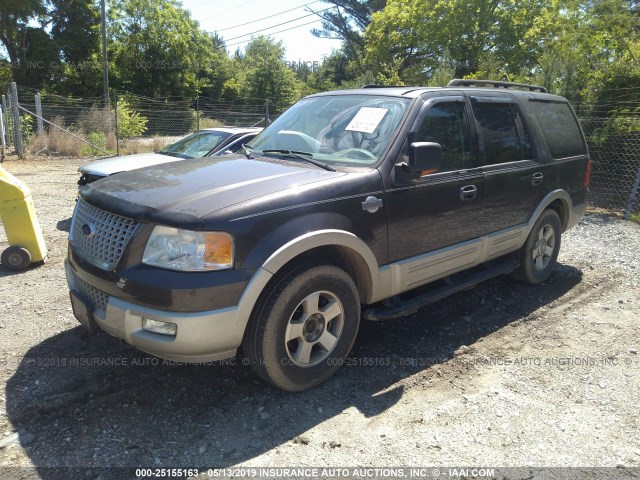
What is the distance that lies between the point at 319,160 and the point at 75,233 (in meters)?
1.82

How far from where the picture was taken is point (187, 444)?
2807mm

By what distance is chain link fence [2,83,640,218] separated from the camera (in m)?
9.87

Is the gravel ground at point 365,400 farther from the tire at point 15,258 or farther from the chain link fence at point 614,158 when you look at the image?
the chain link fence at point 614,158

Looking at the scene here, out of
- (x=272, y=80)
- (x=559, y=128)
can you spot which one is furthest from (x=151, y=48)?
(x=559, y=128)

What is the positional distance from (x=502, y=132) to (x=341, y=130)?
1.72 m

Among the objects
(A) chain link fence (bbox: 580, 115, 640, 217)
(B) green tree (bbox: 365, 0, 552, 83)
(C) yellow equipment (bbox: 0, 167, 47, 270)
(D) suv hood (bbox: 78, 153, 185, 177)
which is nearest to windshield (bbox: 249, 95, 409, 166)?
(C) yellow equipment (bbox: 0, 167, 47, 270)

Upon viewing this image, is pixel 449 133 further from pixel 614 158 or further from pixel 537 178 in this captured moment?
pixel 614 158

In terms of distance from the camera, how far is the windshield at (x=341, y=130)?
369cm

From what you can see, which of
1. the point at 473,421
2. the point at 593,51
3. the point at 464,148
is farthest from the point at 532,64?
the point at 473,421

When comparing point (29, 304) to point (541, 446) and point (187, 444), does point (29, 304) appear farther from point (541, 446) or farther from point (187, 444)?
Answer: point (541, 446)

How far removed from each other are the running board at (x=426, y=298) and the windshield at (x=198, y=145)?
16.1 ft

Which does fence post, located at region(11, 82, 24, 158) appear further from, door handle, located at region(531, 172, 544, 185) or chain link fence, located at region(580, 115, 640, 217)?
chain link fence, located at region(580, 115, 640, 217)

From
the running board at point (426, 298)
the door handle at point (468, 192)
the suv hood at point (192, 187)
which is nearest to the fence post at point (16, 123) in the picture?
the suv hood at point (192, 187)

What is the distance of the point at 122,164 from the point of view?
7805 millimetres
